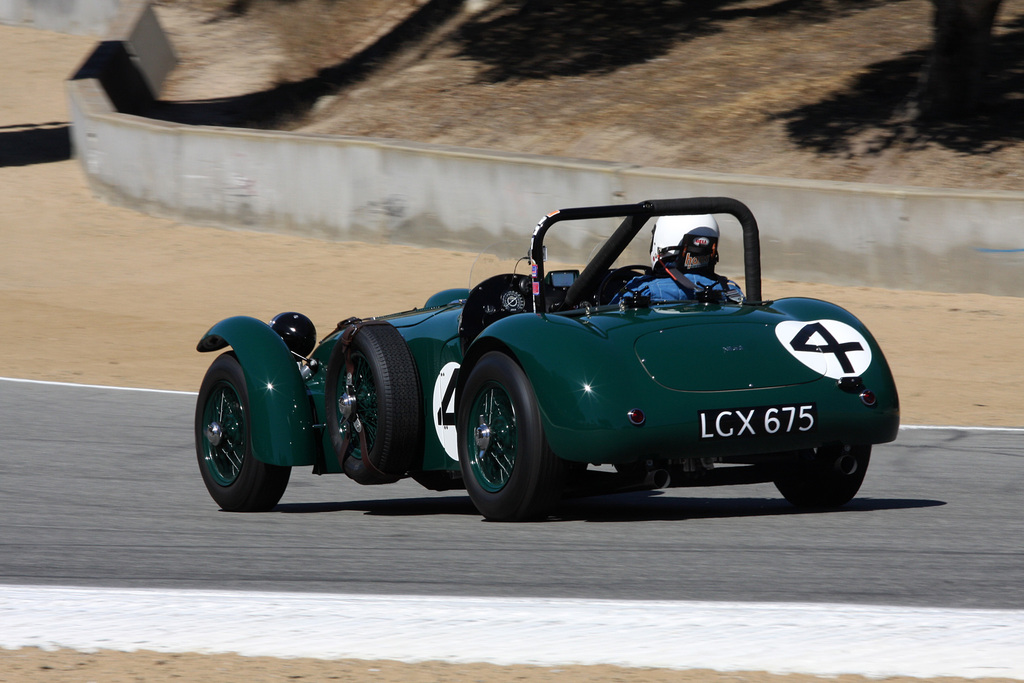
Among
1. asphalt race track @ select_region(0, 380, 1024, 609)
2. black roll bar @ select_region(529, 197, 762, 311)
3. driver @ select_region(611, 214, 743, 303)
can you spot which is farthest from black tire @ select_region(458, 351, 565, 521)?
driver @ select_region(611, 214, 743, 303)

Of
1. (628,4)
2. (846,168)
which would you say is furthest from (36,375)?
(628,4)

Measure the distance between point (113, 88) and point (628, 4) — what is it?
Answer: 10714 millimetres

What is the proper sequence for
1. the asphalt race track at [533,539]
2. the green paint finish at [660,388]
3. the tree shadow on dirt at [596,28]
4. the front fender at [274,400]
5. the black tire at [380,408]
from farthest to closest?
the tree shadow on dirt at [596,28] < the front fender at [274,400] < the black tire at [380,408] < the green paint finish at [660,388] < the asphalt race track at [533,539]

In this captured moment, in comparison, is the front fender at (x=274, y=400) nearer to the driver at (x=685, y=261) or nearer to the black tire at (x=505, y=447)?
the black tire at (x=505, y=447)

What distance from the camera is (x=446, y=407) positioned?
694 centimetres

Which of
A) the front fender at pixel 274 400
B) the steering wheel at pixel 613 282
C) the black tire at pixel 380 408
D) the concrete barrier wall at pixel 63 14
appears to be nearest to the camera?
the black tire at pixel 380 408

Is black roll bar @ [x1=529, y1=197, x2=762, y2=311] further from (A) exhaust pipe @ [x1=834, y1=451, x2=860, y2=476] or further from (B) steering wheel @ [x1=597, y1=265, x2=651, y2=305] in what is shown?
(A) exhaust pipe @ [x1=834, y1=451, x2=860, y2=476]

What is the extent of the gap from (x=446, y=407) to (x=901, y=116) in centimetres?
1719

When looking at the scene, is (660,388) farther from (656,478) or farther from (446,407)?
(446,407)

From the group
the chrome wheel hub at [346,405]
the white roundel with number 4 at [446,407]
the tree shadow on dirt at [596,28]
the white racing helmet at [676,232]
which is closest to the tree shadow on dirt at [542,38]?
the tree shadow on dirt at [596,28]

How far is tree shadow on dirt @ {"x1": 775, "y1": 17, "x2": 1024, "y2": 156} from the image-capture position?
854 inches

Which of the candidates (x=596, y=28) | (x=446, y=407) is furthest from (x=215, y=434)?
(x=596, y=28)

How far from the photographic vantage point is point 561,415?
239 inches

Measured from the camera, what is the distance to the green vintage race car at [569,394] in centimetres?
610
